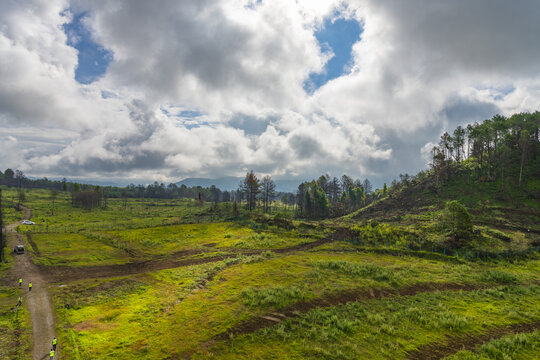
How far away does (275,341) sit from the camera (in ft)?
58.5

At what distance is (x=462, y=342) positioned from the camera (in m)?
17.9

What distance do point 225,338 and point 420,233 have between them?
52.2 metres

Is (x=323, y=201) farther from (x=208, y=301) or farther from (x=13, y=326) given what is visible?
(x=13, y=326)

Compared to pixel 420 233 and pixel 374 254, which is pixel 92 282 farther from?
pixel 420 233

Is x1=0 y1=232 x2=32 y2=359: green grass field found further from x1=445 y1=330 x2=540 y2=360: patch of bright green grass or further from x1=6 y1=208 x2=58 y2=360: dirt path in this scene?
x1=445 y1=330 x2=540 y2=360: patch of bright green grass

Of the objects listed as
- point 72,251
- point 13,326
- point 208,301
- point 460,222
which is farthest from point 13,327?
point 460,222

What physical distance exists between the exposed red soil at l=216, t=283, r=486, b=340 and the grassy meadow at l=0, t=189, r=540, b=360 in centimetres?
13

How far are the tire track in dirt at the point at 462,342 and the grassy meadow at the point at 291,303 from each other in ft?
0.98

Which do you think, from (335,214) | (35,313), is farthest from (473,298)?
(335,214)

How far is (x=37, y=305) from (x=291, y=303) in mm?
26365

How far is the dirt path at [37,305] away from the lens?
17.9 metres

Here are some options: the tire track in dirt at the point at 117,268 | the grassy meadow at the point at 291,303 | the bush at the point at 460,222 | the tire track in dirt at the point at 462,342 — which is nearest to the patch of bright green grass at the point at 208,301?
the grassy meadow at the point at 291,303

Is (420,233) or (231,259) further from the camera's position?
(420,233)

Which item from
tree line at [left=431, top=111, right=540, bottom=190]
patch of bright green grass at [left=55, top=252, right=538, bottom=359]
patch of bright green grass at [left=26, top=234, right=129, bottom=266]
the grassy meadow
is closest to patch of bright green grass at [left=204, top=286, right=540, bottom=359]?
the grassy meadow
